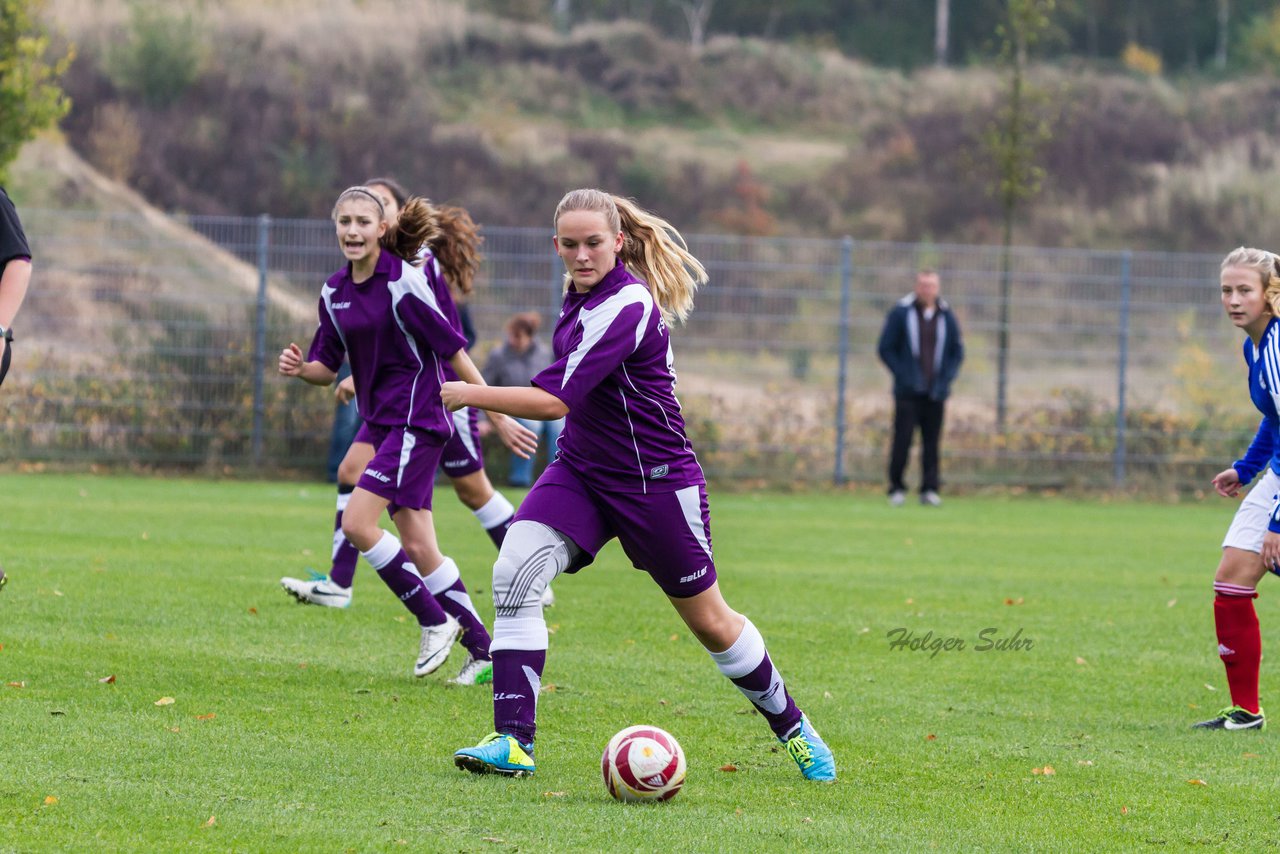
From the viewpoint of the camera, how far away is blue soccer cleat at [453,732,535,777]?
5.13 m

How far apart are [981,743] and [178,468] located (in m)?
13.6

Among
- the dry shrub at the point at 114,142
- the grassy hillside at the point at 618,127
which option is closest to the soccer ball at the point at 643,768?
the grassy hillside at the point at 618,127

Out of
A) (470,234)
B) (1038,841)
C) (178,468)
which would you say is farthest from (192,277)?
(1038,841)

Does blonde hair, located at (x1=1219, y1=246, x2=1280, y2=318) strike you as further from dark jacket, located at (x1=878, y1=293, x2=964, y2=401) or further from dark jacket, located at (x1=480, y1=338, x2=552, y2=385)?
dark jacket, located at (x1=480, y1=338, x2=552, y2=385)

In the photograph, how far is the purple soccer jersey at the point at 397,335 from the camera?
23.1 ft

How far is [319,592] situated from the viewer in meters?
8.66

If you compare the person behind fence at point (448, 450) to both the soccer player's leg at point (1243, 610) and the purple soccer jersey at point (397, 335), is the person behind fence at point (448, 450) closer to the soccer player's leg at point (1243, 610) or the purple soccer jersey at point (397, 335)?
the purple soccer jersey at point (397, 335)

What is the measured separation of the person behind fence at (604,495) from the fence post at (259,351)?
1326 centimetres

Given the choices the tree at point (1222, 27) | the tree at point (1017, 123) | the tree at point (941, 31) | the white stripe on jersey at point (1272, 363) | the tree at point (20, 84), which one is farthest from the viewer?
the tree at point (1222, 27)

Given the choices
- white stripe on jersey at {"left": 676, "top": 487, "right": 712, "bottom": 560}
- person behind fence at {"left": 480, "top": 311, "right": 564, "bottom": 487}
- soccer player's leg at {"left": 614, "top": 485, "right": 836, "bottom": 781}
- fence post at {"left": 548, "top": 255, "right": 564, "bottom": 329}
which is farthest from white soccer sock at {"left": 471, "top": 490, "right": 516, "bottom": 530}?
fence post at {"left": 548, "top": 255, "right": 564, "bottom": 329}

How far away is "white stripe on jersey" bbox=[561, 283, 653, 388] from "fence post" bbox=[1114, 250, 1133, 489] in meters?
15.2

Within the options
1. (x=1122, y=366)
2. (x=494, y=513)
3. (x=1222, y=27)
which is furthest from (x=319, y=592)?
(x=1222, y=27)

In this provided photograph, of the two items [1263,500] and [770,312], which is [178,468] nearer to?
[770,312]

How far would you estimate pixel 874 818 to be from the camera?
193 inches
